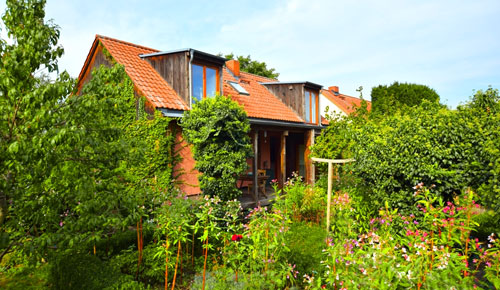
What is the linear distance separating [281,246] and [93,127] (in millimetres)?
3024

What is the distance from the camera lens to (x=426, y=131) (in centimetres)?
580

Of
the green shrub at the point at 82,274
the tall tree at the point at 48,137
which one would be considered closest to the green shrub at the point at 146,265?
the green shrub at the point at 82,274

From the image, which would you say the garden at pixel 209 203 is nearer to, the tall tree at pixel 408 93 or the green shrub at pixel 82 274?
the green shrub at pixel 82 274

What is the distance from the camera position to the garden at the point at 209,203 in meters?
3.09

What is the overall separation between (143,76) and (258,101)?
5.64m

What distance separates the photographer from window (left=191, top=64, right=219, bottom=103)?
33.5ft

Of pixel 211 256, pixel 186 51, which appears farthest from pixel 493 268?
pixel 186 51

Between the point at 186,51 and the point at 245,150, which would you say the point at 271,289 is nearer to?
the point at 245,150

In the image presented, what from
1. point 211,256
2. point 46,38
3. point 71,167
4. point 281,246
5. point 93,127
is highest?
point 46,38


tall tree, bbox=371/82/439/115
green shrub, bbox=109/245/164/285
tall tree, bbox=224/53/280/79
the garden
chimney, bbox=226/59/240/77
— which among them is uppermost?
tall tree, bbox=224/53/280/79

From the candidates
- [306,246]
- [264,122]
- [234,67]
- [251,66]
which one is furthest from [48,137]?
[251,66]

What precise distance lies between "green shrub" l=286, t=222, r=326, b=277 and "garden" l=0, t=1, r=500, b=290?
0.03m

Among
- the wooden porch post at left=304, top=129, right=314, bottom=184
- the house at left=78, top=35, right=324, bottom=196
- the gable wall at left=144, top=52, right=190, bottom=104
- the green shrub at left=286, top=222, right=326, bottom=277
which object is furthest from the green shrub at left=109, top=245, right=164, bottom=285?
the wooden porch post at left=304, top=129, right=314, bottom=184

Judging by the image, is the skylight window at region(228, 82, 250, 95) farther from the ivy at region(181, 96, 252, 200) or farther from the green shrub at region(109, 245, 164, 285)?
the green shrub at region(109, 245, 164, 285)
